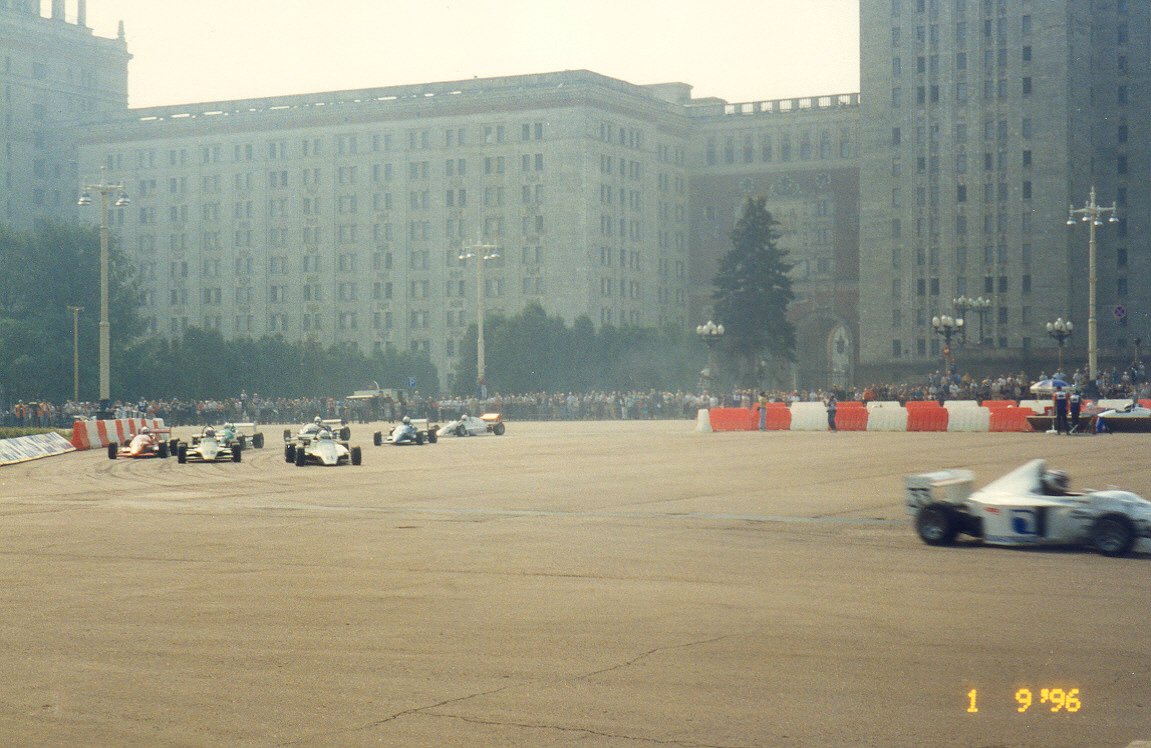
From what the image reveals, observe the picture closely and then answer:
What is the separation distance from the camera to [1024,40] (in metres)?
138

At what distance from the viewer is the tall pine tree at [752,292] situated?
114m

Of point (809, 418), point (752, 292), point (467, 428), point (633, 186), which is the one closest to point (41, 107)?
point (633, 186)

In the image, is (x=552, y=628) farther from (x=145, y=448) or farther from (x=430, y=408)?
(x=430, y=408)

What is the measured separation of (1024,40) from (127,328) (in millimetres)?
82295

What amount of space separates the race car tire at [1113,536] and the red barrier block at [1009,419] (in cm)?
4015

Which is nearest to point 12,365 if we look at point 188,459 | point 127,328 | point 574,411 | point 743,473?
point 127,328

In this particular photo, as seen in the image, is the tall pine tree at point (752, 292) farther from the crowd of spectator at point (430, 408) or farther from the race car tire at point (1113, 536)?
the race car tire at point (1113, 536)

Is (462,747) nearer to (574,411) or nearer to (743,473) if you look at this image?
(743,473)

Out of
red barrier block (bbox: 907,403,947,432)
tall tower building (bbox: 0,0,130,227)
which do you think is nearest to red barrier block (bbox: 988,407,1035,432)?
red barrier block (bbox: 907,403,947,432)

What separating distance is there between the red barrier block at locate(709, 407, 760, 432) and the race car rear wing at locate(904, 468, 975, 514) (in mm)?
45094

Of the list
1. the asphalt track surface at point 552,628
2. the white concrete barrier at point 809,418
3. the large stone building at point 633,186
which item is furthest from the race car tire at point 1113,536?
the large stone building at point 633,186

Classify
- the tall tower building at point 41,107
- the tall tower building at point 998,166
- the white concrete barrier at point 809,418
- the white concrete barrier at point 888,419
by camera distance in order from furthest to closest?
the tall tower building at point 41,107 < the tall tower building at point 998,166 < the white concrete barrier at point 809,418 < the white concrete barrier at point 888,419

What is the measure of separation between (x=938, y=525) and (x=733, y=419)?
47.2 metres

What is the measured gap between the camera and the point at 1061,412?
170 ft
